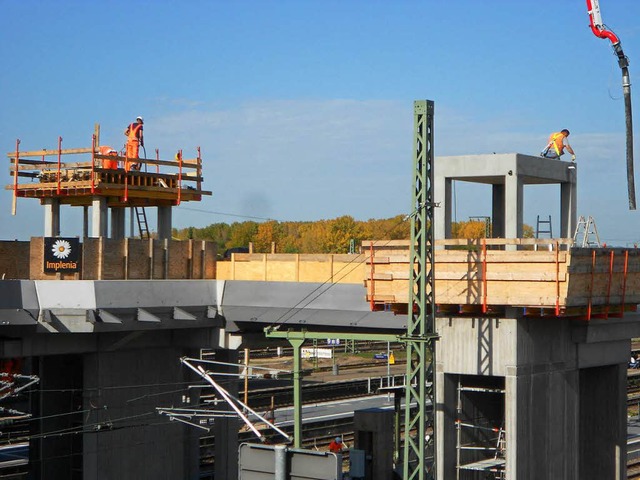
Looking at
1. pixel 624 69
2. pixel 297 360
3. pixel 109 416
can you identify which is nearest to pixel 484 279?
pixel 297 360

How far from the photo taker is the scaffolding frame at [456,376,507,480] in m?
23.2

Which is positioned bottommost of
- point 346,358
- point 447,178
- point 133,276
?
point 346,358

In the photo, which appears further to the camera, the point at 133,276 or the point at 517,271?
the point at 133,276

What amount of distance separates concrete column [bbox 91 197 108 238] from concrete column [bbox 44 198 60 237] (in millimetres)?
2100

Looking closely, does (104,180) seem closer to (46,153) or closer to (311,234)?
(46,153)

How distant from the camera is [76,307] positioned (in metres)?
26.2

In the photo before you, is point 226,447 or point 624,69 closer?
point 624,69

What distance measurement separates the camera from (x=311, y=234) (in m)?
134

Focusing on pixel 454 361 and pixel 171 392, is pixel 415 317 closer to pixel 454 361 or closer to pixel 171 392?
pixel 454 361

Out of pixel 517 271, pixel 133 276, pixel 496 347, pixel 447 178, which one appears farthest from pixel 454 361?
pixel 133 276

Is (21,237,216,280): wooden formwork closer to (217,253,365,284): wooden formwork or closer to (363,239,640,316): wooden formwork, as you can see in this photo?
(217,253,365,284): wooden formwork

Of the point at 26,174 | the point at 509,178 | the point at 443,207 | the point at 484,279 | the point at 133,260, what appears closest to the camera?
the point at 484,279

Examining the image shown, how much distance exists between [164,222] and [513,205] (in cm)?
1279

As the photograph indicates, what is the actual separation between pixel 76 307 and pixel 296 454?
11890 millimetres
